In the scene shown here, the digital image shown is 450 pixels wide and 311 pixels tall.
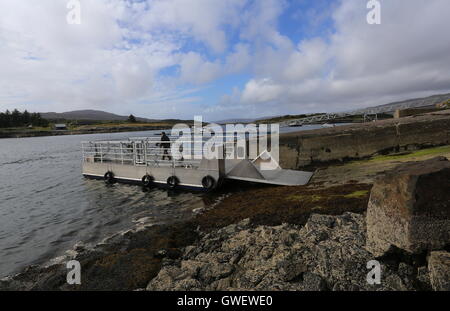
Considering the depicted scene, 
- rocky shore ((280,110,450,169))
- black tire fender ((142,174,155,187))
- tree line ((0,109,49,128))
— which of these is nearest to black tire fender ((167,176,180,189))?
black tire fender ((142,174,155,187))

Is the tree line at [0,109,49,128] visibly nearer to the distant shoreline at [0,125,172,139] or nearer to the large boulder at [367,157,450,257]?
the distant shoreline at [0,125,172,139]

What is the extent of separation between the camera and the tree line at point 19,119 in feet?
471

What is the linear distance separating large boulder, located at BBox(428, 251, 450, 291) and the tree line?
179 meters

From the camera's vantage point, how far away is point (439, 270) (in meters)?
3.73

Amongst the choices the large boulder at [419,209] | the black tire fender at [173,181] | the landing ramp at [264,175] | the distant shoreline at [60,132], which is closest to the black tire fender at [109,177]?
the black tire fender at [173,181]

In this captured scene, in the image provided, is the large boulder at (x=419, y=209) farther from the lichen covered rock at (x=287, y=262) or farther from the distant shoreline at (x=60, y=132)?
the distant shoreline at (x=60, y=132)

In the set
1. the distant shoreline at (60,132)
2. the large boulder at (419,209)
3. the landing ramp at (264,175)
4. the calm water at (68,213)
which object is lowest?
the calm water at (68,213)

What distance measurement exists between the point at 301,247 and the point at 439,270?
2095mm

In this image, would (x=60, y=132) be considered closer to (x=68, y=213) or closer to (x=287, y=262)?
(x=68, y=213)

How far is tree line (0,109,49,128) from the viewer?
14350 centimetres

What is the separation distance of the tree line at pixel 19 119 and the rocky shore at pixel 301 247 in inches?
6815
